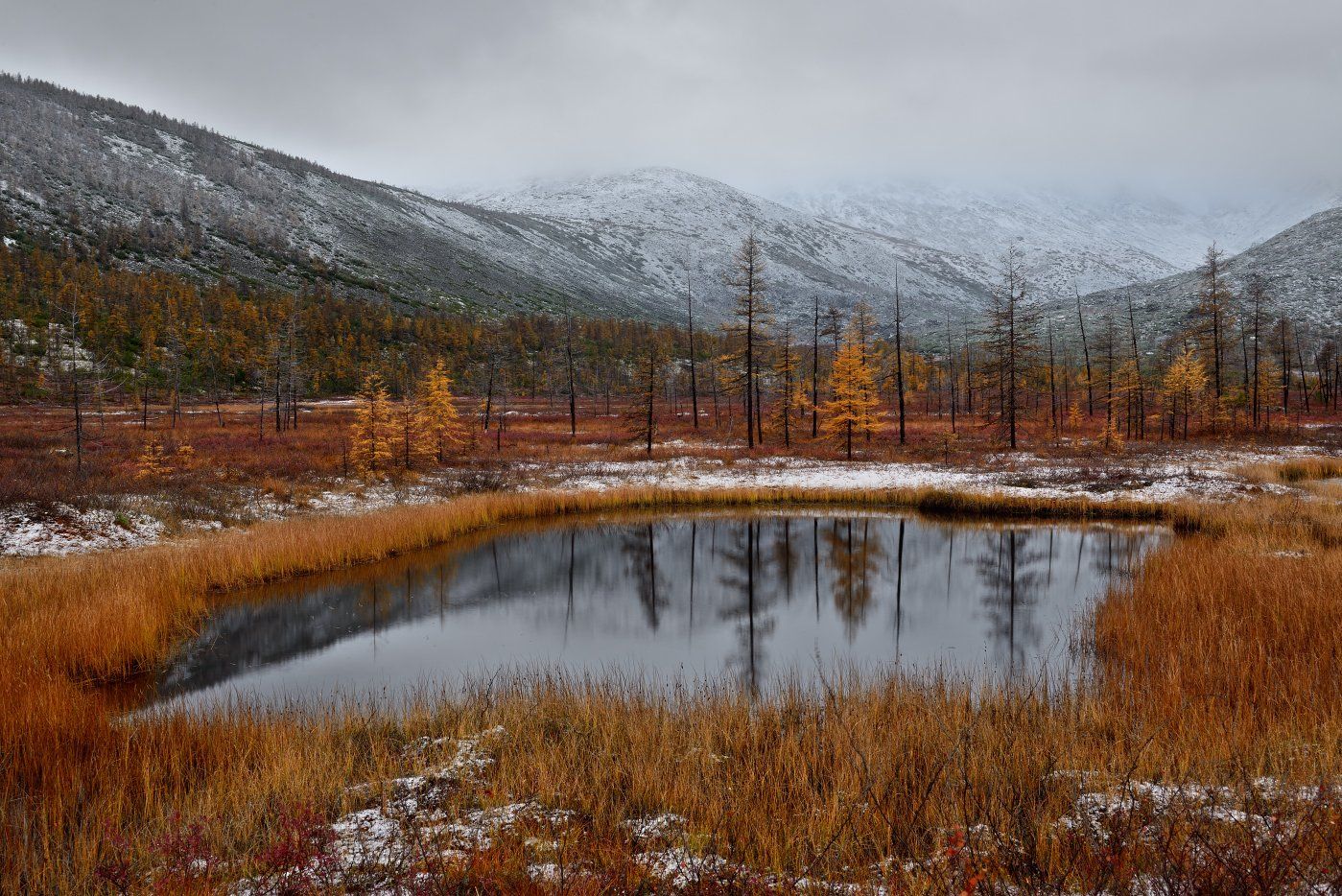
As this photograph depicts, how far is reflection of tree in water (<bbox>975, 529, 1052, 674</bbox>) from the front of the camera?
11.8 meters

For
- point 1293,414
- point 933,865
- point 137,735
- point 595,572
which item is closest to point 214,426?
point 595,572

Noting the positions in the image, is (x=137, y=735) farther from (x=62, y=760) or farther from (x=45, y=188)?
(x=45, y=188)

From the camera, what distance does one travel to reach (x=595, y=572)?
1873 centimetres

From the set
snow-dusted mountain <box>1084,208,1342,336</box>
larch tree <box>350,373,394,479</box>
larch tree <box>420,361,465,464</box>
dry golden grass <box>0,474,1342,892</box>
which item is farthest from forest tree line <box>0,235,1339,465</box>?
dry golden grass <box>0,474,1342,892</box>

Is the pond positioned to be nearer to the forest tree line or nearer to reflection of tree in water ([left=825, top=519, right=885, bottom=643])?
reflection of tree in water ([left=825, top=519, right=885, bottom=643])

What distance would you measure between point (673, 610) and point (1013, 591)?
8.36 meters

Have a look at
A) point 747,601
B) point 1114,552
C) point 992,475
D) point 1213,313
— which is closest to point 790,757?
point 747,601

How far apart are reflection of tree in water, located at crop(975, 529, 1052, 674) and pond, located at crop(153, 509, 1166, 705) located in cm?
7

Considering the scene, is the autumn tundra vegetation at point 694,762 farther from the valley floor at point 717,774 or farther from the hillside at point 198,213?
the hillside at point 198,213

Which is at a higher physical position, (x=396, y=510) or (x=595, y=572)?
(x=396, y=510)

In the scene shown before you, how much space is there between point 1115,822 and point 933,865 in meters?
1.32

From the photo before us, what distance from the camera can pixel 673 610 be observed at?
1543 cm

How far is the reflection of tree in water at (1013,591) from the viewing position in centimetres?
1176

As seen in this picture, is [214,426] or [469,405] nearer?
[214,426]
